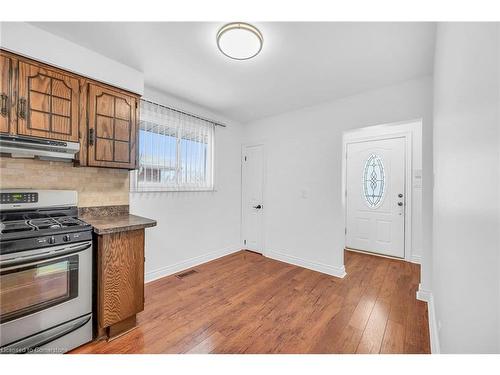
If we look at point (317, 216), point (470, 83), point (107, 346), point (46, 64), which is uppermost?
point (46, 64)

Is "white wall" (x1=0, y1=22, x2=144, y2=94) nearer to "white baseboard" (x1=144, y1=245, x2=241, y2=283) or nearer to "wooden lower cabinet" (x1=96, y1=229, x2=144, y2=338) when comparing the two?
"wooden lower cabinet" (x1=96, y1=229, x2=144, y2=338)

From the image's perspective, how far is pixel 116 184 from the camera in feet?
8.22

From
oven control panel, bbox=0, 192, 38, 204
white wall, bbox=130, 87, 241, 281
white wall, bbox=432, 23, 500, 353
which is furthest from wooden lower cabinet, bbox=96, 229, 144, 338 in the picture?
white wall, bbox=432, 23, 500, 353

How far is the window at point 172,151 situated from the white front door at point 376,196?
2.67 metres

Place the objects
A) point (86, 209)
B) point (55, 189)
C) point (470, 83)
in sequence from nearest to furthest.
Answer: point (470, 83)
point (55, 189)
point (86, 209)

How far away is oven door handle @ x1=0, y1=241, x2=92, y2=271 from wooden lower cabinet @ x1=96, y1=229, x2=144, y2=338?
110mm

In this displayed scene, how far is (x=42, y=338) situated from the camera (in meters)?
1.47

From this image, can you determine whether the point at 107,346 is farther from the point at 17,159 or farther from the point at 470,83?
the point at 470,83

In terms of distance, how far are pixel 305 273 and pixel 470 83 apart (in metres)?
2.83

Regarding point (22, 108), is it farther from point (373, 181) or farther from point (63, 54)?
point (373, 181)

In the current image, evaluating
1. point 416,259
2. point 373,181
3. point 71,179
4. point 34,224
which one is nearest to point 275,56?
point 71,179

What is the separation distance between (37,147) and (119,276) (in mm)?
1206

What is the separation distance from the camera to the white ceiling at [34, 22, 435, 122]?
1713mm

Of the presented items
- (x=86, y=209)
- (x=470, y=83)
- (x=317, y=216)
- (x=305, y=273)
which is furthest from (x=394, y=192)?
(x=86, y=209)
